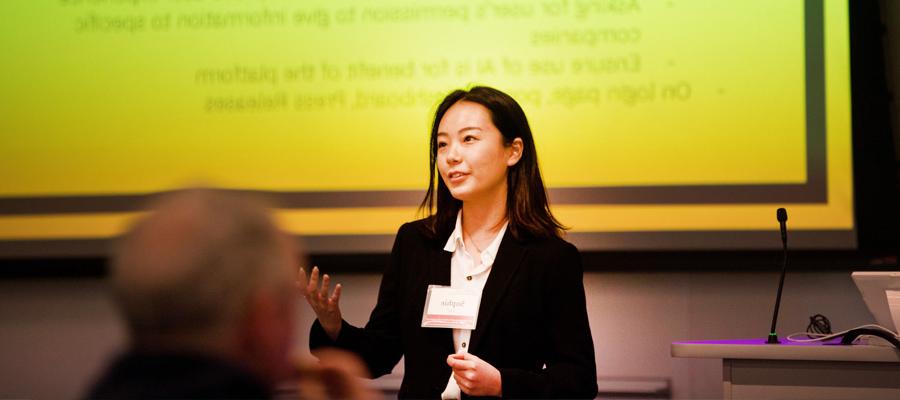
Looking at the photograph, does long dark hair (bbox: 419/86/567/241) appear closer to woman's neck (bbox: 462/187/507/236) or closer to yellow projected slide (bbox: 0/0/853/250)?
woman's neck (bbox: 462/187/507/236)

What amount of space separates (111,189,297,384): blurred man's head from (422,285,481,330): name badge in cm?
136

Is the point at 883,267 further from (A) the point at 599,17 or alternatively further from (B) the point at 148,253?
(B) the point at 148,253

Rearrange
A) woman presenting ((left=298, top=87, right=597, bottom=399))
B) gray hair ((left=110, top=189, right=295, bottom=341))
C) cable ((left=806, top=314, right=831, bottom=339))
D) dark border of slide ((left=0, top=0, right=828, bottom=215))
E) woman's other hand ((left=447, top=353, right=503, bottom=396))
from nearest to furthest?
gray hair ((left=110, top=189, right=295, bottom=341)) → woman's other hand ((left=447, top=353, right=503, bottom=396)) → woman presenting ((left=298, top=87, right=597, bottom=399)) → cable ((left=806, top=314, right=831, bottom=339)) → dark border of slide ((left=0, top=0, right=828, bottom=215))

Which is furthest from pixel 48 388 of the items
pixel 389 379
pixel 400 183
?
pixel 400 183

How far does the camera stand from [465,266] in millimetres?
2277

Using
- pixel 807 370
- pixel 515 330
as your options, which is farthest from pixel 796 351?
pixel 515 330

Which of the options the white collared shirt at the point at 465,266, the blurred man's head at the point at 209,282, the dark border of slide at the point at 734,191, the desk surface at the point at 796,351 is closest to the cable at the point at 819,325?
the dark border of slide at the point at 734,191

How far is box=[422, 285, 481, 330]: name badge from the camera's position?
2.12 m

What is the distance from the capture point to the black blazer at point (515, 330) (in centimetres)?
212

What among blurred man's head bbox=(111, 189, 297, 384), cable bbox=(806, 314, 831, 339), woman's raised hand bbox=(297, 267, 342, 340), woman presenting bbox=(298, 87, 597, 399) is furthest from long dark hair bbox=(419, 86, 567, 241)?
blurred man's head bbox=(111, 189, 297, 384)

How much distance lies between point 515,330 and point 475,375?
0.24 m

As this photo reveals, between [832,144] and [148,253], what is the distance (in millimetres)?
2818

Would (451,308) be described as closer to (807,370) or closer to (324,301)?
(324,301)

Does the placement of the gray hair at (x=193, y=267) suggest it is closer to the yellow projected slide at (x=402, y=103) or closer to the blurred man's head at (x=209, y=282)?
the blurred man's head at (x=209, y=282)
